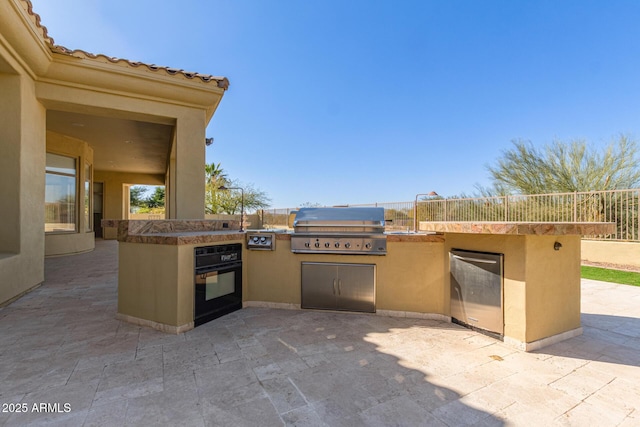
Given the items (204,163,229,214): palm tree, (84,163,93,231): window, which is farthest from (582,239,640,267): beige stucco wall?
(204,163,229,214): palm tree

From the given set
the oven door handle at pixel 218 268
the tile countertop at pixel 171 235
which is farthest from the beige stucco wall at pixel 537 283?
the oven door handle at pixel 218 268

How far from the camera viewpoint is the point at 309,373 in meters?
1.96

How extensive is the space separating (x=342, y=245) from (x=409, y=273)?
84 cm

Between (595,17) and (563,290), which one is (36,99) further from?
(595,17)

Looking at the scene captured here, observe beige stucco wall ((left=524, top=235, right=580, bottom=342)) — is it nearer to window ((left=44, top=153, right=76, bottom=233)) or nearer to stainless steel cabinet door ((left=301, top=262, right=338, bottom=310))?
stainless steel cabinet door ((left=301, top=262, right=338, bottom=310))

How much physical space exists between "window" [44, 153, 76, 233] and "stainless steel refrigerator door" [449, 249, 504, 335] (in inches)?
387

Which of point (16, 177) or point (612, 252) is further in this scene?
point (612, 252)

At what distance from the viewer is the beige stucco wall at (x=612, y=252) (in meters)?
6.15

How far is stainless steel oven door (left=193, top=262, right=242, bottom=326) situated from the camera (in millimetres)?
2898

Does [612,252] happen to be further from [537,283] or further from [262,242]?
[262,242]

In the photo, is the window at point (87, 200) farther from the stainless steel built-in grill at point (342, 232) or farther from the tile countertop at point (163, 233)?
the stainless steel built-in grill at point (342, 232)

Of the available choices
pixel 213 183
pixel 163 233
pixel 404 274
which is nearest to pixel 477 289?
pixel 404 274

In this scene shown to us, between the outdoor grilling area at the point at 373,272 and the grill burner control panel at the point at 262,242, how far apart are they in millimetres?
13

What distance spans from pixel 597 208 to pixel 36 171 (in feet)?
39.3
